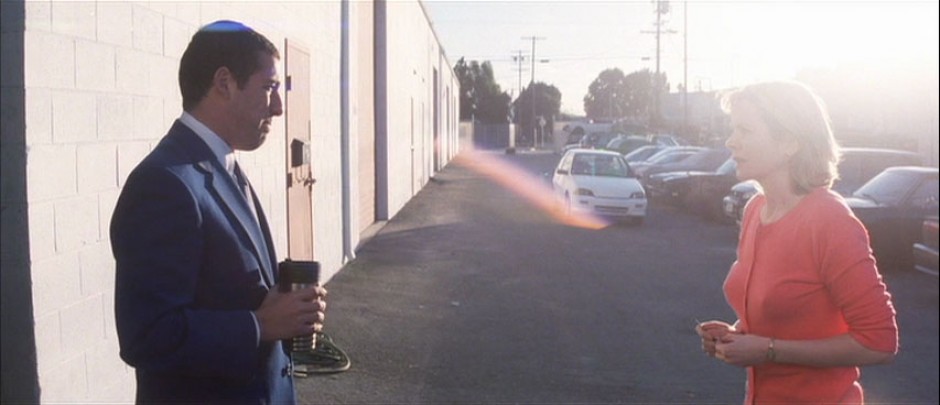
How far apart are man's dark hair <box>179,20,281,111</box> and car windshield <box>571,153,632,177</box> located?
1937 cm

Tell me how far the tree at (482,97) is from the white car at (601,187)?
7646 cm

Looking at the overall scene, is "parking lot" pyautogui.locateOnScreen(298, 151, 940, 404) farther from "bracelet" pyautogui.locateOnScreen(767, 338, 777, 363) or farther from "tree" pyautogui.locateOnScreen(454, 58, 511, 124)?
"tree" pyautogui.locateOnScreen(454, 58, 511, 124)

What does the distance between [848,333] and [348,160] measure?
11321 mm

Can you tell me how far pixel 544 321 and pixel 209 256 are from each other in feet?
25.3

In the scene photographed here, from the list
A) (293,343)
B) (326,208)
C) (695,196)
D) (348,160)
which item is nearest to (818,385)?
(293,343)

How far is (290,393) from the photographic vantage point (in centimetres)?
303

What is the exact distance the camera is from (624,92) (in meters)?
103

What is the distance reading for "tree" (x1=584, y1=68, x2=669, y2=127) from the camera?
319 feet

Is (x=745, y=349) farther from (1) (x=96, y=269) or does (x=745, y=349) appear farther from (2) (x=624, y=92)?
(2) (x=624, y=92)

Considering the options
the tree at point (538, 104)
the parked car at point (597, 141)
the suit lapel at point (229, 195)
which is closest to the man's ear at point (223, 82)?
the suit lapel at point (229, 195)

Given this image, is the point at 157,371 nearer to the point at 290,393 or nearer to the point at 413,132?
the point at 290,393

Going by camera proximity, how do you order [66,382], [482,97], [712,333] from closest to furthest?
[712,333], [66,382], [482,97]

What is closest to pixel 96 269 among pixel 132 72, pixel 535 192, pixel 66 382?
pixel 66 382

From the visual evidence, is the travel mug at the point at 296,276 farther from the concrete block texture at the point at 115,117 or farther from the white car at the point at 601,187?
the white car at the point at 601,187
